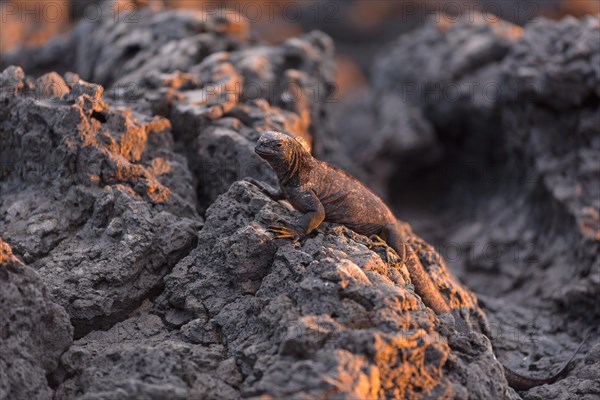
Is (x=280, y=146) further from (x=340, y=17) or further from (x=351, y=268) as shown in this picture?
(x=340, y=17)

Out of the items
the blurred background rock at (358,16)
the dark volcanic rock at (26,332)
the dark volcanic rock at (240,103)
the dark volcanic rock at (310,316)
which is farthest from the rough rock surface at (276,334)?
the blurred background rock at (358,16)

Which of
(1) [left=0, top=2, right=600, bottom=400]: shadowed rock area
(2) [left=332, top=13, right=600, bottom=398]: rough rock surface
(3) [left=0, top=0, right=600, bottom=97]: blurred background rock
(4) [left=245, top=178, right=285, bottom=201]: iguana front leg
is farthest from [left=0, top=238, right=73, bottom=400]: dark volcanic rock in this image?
(3) [left=0, top=0, right=600, bottom=97]: blurred background rock

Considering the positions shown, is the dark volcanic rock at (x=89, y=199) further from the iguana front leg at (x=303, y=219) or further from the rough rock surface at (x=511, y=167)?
the rough rock surface at (x=511, y=167)

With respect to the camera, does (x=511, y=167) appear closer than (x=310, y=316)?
No

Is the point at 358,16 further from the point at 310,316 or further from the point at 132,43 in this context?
the point at 310,316

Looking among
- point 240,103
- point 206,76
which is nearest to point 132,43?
point 206,76

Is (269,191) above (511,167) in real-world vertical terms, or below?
below

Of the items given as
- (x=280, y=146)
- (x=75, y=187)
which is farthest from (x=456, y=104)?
(x=75, y=187)
